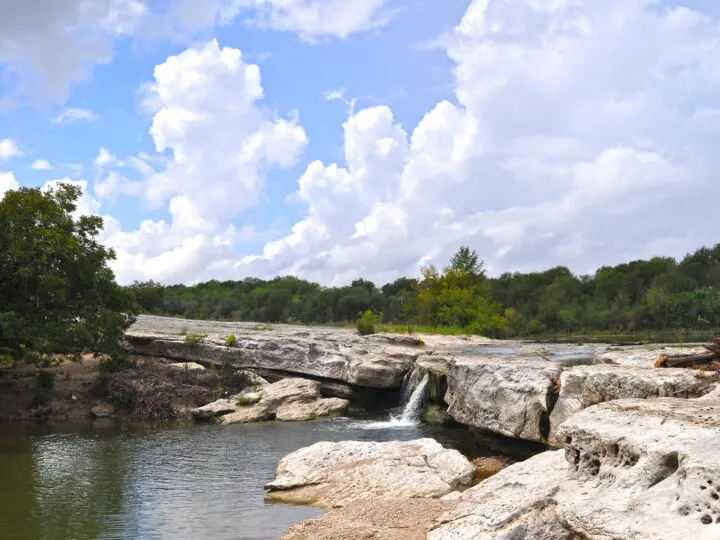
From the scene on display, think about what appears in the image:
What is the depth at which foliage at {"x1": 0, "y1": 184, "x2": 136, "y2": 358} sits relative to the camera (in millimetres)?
19562

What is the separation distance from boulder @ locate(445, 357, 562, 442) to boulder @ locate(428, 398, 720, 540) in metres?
4.58

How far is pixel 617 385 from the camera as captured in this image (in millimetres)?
11297

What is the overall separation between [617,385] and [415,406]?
9.86 metres

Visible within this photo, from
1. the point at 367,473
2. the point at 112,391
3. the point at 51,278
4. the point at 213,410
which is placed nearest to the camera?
the point at 367,473

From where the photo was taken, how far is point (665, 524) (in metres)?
4.89

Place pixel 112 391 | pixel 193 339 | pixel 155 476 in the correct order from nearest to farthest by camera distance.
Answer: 1. pixel 155 476
2. pixel 112 391
3. pixel 193 339

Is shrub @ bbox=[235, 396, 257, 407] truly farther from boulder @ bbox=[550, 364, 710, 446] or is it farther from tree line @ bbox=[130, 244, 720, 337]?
tree line @ bbox=[130, 244, 720, 337]

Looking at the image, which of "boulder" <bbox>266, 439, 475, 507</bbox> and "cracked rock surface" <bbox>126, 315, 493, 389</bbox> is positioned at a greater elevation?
"cracked rock surface" <bbox>126, 315, 493, 389</bbox>

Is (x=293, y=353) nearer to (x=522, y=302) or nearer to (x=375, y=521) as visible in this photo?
(x=375, y=521)

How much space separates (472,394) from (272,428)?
6.96 m

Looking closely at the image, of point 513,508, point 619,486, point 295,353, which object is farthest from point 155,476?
point 295,353

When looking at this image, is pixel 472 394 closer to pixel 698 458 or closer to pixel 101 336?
pixel 698 458

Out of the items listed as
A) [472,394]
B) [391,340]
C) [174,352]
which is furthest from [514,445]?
[174,352]

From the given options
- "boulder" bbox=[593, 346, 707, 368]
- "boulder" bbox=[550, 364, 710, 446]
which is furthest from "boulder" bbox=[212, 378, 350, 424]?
"boulder" bbox=[550, 364, 710, 446]
